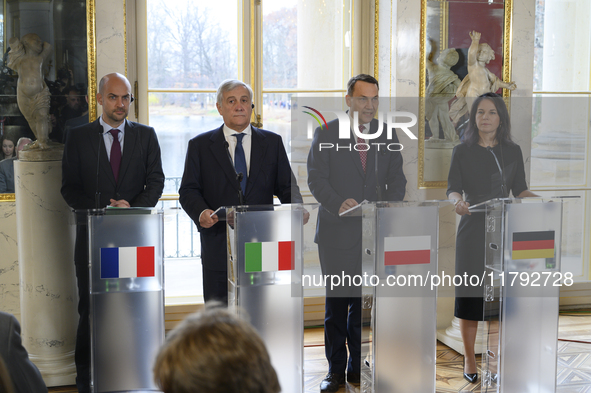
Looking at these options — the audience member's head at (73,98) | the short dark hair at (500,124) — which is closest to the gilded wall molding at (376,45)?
the short dark hair at (500,124)

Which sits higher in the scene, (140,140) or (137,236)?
(140,140)

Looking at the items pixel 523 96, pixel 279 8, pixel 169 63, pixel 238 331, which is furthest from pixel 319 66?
pixel 238 331

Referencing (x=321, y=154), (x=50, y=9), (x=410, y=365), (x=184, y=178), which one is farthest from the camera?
(x=50, y=9)

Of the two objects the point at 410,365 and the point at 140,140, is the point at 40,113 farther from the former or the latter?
the point at 410,365

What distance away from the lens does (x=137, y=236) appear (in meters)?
2.41

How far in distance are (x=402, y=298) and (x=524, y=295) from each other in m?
0.57

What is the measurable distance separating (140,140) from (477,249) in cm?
183

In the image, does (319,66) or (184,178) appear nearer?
(184,178)

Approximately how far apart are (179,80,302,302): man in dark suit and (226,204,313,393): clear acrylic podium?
0.42 meters

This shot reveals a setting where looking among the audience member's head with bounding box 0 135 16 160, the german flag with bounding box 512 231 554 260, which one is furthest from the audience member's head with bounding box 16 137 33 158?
the german flag with bounding box 512 231 554 260

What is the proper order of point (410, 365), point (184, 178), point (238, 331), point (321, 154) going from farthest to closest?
point (184, 178) → point (321, 154) → point (410, 365) → point (238, 331)

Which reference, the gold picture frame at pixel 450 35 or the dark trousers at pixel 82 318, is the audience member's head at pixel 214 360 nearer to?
the dark trousers at pixel 82 318

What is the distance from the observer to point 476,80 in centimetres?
391

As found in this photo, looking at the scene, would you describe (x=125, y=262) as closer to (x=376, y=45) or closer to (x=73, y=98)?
(x=73, y=98)
